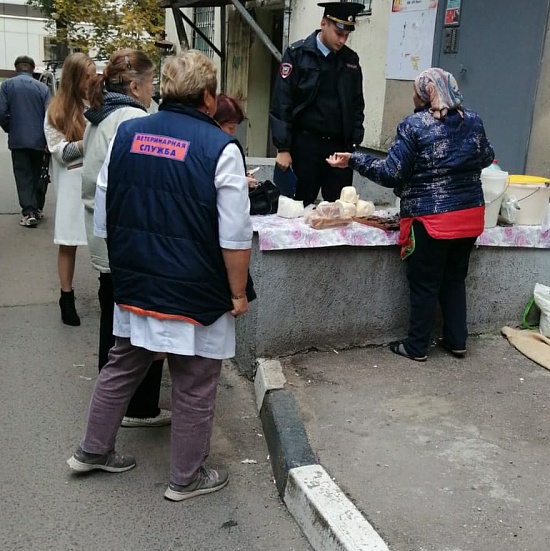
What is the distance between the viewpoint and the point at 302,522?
2.99 metres

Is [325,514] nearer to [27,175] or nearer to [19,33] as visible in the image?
[27,175]

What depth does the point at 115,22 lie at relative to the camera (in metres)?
16.0

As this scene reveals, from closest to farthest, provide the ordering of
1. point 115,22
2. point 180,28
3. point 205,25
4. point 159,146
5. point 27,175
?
point 159,146, point 27,175, point 180,28, point 205,25, point 115,22

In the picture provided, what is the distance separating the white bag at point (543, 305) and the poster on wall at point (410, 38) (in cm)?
286

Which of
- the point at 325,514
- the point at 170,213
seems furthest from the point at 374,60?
the point at 325,514

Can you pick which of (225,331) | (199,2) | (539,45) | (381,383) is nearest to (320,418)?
(381,383)

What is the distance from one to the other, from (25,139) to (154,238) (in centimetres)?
572

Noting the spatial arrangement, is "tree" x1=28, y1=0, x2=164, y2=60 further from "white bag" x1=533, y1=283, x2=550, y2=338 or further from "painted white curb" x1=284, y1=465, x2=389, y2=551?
"painted white curb" x1=284, y1=465, x2=389, y2=551

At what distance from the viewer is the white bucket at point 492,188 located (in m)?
4.50

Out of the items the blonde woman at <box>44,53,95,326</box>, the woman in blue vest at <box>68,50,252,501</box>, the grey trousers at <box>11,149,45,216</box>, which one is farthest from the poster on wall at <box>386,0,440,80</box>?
the woman in blue vest at <box>68,50,252,501</box>

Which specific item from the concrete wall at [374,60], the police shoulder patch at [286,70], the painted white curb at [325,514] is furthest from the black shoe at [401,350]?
the concrete wall at [374,60]

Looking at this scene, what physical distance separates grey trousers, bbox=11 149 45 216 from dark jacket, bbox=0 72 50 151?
15 centimetres

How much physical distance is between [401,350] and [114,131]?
2.21 meters

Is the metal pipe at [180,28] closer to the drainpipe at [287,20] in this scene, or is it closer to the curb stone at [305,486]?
the drainpipe at [287,20]
